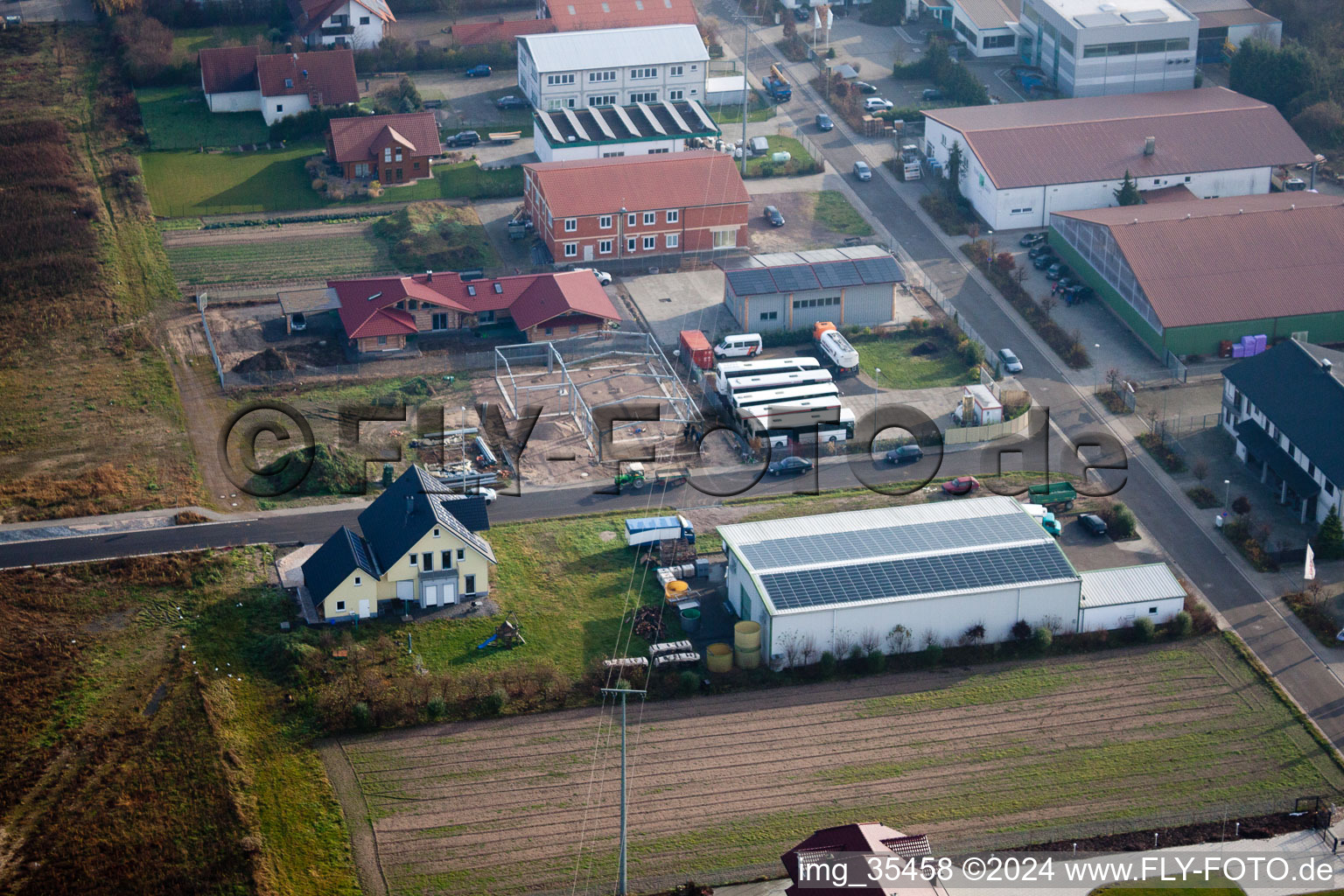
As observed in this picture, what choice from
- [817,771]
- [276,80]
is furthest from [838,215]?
[817,771]

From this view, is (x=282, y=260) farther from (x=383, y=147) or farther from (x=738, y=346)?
(x=738, y=346)

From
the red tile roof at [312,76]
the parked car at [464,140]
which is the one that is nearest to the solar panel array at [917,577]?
the parked car at [464,140]

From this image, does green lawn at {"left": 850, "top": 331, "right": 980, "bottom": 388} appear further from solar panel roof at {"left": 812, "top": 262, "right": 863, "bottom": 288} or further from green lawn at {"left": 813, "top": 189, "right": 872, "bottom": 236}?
green lawn at {"left": 813, "top": 189, "right": 872, "bottom": 236}

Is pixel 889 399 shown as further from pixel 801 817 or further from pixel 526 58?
pixel 526 58

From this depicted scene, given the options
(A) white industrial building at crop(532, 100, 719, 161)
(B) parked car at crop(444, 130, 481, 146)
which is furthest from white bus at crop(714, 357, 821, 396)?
(B) parked car at crop(444, 130, 481, 146)

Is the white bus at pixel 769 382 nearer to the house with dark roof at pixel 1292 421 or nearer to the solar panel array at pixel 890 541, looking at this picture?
the solar panel array at pixel 890 541

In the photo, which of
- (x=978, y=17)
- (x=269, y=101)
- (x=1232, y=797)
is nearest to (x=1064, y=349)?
(x=1232, y=797)

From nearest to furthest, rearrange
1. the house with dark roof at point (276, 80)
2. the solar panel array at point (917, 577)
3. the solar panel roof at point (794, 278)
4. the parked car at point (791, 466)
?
the solar panel array at point (917, 577) → the parked car at point (791, 466) → the solar panel roof at point (794, 278) → the house with dark roof at point (276, 80)
